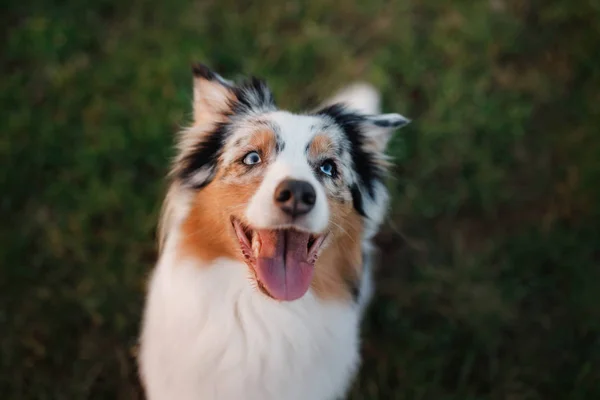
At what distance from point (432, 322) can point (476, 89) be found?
1626 mm

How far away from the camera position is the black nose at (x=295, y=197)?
76.2 inches

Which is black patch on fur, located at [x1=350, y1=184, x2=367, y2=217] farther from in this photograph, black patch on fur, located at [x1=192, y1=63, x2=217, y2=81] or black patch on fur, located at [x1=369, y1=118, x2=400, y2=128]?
black patch on fur, located at [x1=192, y1=63, x2=217, y2=81]

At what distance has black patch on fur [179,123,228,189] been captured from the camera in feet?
7.59

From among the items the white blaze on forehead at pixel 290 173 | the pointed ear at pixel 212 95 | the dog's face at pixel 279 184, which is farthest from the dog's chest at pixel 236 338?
the pointed ear at pixel 212 95

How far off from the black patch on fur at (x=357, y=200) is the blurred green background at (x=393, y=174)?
117cm

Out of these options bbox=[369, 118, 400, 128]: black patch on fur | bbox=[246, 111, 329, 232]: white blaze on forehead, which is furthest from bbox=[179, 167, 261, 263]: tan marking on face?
bbox=[369, 118, 400, 128]: black patch on fur

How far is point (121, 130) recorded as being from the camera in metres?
3.63

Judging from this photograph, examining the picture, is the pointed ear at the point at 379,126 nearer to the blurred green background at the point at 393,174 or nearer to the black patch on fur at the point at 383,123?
the black patch on fur at the point at 383,123

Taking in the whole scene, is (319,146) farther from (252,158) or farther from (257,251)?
(257,251)

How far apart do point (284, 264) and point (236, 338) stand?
1.21ft

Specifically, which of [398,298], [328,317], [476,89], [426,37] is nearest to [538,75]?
[476,89]

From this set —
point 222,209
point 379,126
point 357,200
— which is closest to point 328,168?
point 357,200

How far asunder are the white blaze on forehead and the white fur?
330 millimetres

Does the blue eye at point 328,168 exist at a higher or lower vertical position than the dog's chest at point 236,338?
higher
